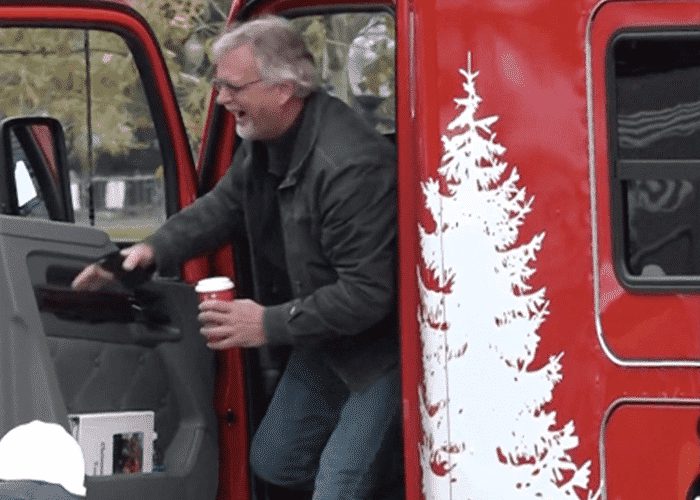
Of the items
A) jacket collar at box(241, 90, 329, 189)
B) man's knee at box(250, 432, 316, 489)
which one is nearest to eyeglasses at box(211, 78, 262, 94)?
jacket collar at box(241, 90, 329, 189)

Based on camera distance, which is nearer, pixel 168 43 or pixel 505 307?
pixel 505 307

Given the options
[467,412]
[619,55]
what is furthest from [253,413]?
[619,55]

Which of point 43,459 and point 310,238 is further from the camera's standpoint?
point 310,238

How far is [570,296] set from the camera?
180 inches

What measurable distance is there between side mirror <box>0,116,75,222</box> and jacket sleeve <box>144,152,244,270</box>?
1.07 ft

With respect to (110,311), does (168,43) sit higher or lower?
higher

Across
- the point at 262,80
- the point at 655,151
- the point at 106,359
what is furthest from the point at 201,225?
the point at 655,151

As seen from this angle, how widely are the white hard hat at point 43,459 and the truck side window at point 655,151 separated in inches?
53.6

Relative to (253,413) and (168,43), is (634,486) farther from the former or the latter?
(168,43)

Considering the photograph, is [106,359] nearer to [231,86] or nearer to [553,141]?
[231,86]

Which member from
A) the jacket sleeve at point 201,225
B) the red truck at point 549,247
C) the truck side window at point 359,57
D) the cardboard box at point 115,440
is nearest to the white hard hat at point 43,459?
the red truck at point 549,247

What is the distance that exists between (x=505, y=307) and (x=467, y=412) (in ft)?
0.88

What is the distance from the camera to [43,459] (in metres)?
4.10

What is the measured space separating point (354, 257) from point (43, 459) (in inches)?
48.2
